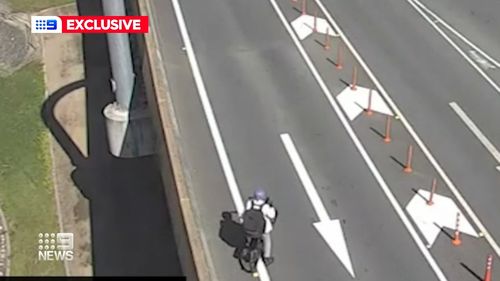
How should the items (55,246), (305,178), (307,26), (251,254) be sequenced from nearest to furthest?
(251,254)
(305,178)
(55,246)
(307,26)

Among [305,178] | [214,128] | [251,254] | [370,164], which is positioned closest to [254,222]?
[251,254]

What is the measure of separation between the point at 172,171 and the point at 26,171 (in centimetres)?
1677

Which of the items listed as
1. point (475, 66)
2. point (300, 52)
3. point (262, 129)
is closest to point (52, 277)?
point (262, 129)

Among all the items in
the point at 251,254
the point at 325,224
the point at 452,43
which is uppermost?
the point at 452,43

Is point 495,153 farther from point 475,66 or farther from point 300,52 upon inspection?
point 300,52

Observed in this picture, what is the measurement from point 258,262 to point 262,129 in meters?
7.44

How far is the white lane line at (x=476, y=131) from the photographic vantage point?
28703 mm

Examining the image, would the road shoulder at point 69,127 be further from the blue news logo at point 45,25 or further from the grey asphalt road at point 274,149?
the grey asphalt road at point 274,149

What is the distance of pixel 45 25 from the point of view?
47938mm

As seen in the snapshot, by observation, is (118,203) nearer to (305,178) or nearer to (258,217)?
(305,178)

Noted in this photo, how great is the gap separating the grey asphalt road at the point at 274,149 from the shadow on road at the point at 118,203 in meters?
6.42

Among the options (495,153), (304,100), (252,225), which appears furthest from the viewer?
(304,100)

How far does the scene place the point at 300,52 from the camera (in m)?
34.5

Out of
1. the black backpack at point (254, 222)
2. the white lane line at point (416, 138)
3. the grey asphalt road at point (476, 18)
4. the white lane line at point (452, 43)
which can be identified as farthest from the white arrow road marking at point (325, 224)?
the grey asphalt road at point (476, 18)
